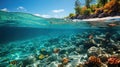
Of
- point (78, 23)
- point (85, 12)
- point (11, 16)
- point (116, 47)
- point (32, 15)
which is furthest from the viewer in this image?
point (85, 12)

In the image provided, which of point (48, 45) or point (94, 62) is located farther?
point (48, 45)

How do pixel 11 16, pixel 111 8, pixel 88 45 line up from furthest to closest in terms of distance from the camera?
pixel 111 8 → pixel 11 16 → pixel 88 45

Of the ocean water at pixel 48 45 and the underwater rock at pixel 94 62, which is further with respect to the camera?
the ocean water at pixel 48 45

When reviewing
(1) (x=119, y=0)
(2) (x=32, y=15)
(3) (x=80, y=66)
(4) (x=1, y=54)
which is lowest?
(4) (x=1, y=54)

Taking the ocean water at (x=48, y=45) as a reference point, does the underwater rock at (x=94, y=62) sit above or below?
above

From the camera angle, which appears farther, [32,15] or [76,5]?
[76,5]

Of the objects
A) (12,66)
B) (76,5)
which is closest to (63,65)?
(12,66)

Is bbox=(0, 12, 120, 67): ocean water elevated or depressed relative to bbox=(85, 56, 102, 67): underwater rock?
depressed

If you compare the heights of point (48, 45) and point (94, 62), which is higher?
point (94, 62)

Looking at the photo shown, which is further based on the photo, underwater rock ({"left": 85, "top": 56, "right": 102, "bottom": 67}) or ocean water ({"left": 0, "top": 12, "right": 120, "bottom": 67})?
ocean water ({"left": 0, "top": 12, "right": 120, "bottom": 67})

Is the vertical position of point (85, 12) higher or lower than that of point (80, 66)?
higher

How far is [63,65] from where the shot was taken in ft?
23.8

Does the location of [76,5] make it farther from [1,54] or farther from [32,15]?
[1,54]

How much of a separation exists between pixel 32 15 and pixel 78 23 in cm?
970
